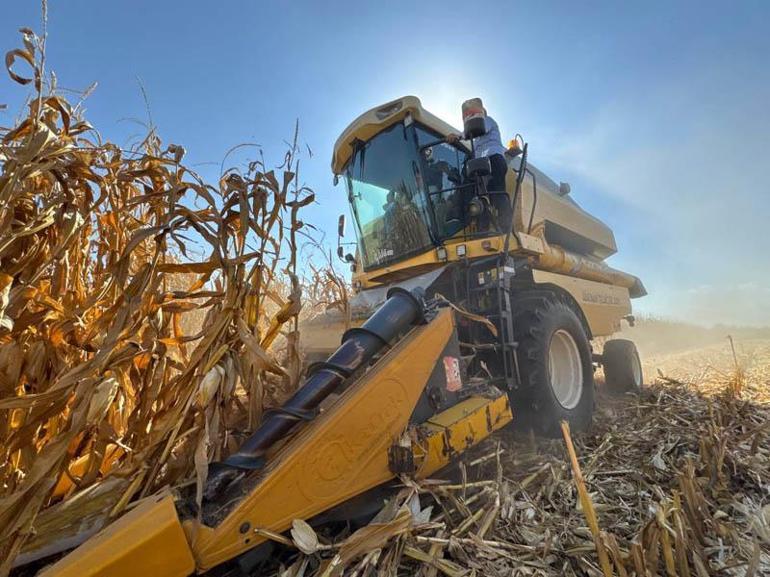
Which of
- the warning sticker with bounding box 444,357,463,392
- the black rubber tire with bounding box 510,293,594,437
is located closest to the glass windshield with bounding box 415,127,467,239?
the black rubber tire with bounding box 510,293,594,437

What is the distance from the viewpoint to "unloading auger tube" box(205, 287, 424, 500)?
130 cm

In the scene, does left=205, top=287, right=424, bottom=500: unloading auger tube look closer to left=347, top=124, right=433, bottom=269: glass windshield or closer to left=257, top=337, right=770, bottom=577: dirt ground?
left=257, top=337, right=770, bottom=577: dirt ground

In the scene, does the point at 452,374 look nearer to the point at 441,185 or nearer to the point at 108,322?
the point at 108,322

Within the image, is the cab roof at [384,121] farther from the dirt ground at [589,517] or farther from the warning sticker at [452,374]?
the dirt ground at [589,517]

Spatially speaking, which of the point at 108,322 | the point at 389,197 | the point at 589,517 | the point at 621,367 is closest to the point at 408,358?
the point at 589,517

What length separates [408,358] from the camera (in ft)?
5.76

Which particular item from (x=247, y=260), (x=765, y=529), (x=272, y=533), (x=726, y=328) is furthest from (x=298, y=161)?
(x=726, y=328)

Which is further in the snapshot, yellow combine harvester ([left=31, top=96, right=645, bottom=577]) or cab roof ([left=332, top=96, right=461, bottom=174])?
cab roof ([left=332, top=96, right=461, bottom=174])

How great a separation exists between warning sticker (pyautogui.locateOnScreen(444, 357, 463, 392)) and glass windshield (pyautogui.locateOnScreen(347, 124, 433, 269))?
5.71 feet

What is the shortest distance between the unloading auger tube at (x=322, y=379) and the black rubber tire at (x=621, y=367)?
4.13 m

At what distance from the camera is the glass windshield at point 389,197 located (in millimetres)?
3656

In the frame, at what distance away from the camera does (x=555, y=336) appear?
10.8ft

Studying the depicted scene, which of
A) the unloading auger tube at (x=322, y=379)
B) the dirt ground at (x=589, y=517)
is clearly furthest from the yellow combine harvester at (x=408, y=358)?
the dirt ground at (x=589, y=517)

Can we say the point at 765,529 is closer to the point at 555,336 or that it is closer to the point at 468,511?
the point at 468,511
